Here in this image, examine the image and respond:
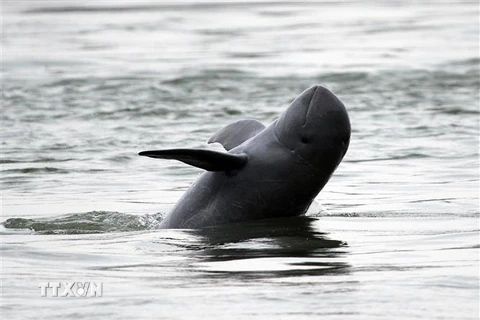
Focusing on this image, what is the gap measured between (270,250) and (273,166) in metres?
1.00

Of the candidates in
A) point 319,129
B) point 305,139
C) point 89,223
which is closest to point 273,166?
point 305,139

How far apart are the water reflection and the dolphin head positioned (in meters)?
0.60

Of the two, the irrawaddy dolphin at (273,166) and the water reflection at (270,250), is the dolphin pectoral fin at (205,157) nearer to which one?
the irrawaddy dolphin at (273,166)

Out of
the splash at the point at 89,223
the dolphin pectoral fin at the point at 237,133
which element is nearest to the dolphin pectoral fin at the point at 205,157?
the dolphin pectoral fin at the point at 237,133

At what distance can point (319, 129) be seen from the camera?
10016mm

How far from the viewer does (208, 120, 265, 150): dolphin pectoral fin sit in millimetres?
11125

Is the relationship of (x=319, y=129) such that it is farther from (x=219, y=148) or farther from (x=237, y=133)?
(x=219, y=148)

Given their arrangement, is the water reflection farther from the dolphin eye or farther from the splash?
the splash

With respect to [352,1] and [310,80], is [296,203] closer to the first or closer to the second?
[310,80]

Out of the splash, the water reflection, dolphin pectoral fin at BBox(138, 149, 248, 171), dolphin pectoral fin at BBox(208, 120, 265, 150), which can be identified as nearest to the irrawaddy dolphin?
dolphin pectoral fin at BBox(138, 149, 248, 171)

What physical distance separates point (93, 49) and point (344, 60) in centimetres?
675

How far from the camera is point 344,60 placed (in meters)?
26.1

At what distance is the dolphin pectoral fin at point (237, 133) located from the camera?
11.1 metres

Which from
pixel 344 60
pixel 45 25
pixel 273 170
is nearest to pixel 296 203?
pixel 273 170
